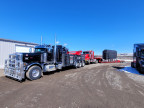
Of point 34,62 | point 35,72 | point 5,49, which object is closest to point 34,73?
point 35,72

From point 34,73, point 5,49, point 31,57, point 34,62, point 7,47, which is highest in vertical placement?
point 7,47

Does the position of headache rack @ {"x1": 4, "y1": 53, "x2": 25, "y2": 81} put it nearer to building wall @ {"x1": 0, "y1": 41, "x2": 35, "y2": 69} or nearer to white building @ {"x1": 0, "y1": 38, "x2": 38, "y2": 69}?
white building @ {"x1": 0, "y1": 38, "x2": 38, "y2": 69}

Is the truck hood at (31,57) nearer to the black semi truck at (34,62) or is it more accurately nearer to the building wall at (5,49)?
the black semi truck at (34,62)

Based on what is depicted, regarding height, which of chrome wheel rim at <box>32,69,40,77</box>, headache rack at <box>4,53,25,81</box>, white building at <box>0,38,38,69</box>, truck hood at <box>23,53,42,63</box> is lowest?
chrome wheel rim at <box>32,69,40,77</box>

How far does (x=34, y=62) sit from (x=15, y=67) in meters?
1.26

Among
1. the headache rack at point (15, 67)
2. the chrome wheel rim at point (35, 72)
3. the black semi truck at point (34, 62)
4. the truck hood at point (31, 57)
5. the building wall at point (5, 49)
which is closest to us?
the headache rack at point (15, 67)

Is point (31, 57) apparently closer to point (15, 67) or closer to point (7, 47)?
point (15, 67)

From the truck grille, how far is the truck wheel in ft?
1.49

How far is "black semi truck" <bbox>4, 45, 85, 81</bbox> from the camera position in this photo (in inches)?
206

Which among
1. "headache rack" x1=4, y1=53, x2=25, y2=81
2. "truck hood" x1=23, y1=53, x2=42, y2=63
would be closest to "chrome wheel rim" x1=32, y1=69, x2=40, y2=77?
"headache rack" x1=4, y1=53, x2=25, y2=81

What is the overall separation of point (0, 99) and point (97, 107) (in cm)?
381

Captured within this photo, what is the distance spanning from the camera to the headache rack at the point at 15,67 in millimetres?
5029

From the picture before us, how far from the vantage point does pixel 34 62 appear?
6.05m

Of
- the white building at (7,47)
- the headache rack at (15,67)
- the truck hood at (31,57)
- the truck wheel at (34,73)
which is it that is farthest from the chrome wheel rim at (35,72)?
the white building at (7,47)
